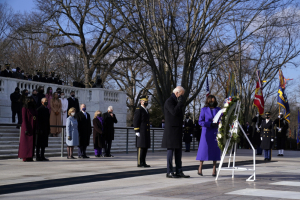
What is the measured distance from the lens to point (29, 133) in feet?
43.2

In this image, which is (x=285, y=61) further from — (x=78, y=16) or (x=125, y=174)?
(x=125, y=174)

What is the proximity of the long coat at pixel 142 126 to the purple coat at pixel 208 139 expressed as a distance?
8.65ft

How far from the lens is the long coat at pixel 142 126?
11.9m

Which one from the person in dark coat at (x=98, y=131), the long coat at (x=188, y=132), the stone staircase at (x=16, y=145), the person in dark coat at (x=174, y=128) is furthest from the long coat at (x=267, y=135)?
the person in dark coat at (x=174, y=128)

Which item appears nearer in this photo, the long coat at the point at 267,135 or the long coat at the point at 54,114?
the long coat at the point at 267,135

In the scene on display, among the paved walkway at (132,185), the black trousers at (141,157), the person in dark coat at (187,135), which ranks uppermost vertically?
the person in dark coat at (187,135)

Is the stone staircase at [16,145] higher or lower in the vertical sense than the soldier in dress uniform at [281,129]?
lower

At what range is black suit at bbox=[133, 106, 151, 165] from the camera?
38.9ft

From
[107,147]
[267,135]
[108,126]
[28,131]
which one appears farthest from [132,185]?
[267,135]

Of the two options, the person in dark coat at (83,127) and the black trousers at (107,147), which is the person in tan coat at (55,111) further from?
the person in dark coat at (83,127)

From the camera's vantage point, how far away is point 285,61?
28672 mm

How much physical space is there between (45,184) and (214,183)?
3.18m

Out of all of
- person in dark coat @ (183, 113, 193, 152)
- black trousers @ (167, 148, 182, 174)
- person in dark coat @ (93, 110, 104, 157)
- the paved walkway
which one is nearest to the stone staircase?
person in dark coat @ (183, 113, 193, 152)

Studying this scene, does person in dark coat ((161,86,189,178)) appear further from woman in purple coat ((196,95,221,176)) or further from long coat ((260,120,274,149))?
long coat ((260,120,274,149))
